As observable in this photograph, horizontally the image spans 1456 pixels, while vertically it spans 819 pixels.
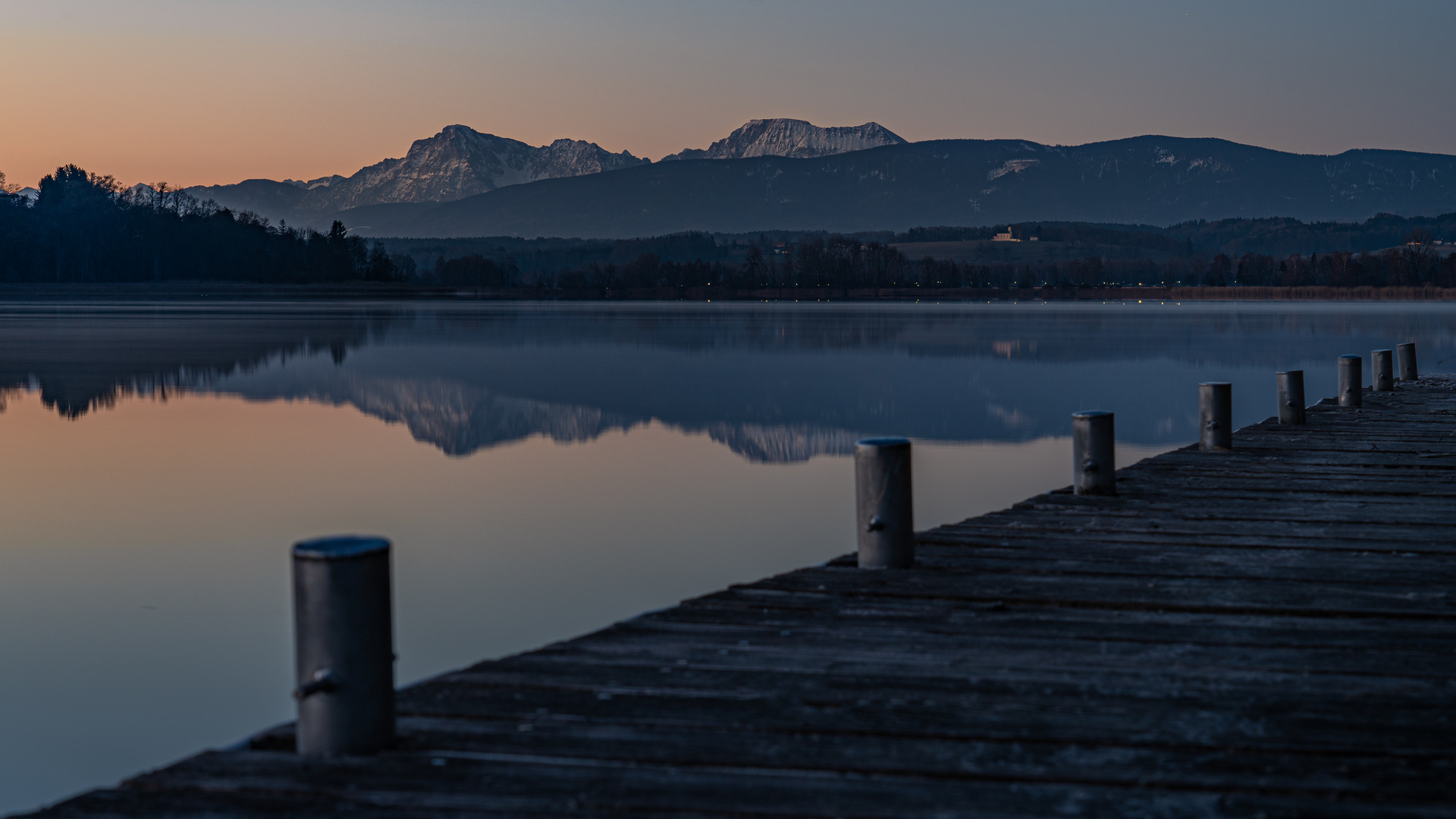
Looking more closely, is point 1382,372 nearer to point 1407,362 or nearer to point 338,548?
point 1407,362

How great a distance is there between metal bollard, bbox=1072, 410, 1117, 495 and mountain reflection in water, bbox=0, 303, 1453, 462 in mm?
8953

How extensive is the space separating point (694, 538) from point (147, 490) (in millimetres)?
6974

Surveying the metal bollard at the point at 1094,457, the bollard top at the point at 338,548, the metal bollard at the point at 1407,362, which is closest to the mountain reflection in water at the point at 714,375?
the metal bollard at the point at 1407,362

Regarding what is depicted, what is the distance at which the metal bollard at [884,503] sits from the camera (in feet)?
20.4

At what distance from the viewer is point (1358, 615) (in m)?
5.47

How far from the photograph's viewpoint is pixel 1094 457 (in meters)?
9.13

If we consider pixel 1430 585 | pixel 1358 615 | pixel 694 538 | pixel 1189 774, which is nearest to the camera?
pixel 1189 774

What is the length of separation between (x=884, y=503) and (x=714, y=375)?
28.8 metres

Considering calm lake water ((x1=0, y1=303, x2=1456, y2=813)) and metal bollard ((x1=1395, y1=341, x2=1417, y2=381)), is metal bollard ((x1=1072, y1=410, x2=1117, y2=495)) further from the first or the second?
metal bollard ((x1=1395, y1=341, x2=1417, y2=381))

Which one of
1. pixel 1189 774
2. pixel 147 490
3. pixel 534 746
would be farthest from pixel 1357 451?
pixel 147 490

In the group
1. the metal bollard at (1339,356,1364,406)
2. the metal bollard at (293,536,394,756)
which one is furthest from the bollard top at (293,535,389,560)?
the metal bollard at (1339,356,1364,406)

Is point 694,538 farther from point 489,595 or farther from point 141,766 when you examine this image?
point 141,766

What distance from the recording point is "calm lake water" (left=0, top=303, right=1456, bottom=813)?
25.6 feet

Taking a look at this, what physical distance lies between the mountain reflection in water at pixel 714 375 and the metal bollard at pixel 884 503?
37.6 feet
